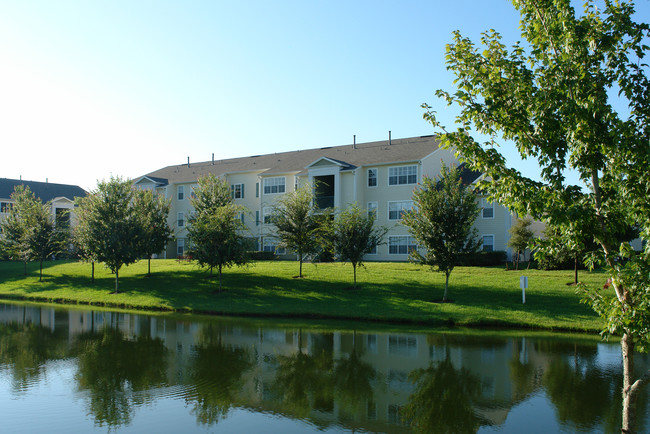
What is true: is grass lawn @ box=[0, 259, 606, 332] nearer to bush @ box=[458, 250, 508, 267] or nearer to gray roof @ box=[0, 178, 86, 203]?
bush @ box=[458, 250, 508, 267]

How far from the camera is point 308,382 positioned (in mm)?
12250

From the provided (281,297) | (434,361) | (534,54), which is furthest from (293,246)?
(534,54)

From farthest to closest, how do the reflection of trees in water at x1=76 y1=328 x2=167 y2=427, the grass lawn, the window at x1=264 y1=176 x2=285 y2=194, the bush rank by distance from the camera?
1. the window at x1=264 y1=176 x2=285 y2=194
2. the bush
3. the grass lawn
4. the reflection of trees in water at x1=76 y1=328 x2=167 y2=427

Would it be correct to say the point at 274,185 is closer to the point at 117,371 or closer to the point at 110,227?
the point at 110,227

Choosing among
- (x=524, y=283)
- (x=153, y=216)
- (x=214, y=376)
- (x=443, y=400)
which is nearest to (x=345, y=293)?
(x=524, y=283)

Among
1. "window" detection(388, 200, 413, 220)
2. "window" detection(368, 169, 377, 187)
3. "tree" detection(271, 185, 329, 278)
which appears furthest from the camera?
"window" detection(368, 169, 377, 187)

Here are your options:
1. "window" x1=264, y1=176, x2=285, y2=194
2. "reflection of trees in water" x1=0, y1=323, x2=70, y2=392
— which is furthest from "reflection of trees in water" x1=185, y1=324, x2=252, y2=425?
"window" x1=264, y1=176, x2=285, y2=194

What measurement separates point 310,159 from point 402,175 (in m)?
10.4

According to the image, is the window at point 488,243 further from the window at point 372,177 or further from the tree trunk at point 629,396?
the tree trunk at point 629,396

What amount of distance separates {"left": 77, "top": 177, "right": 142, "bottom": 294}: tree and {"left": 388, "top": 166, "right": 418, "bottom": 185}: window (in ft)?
62.7

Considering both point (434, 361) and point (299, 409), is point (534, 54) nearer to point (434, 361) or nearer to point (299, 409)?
point (299, 409)

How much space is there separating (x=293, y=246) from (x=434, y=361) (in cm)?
1844

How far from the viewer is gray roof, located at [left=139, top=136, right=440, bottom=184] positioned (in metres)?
41.7

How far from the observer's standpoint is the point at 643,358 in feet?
50.0
